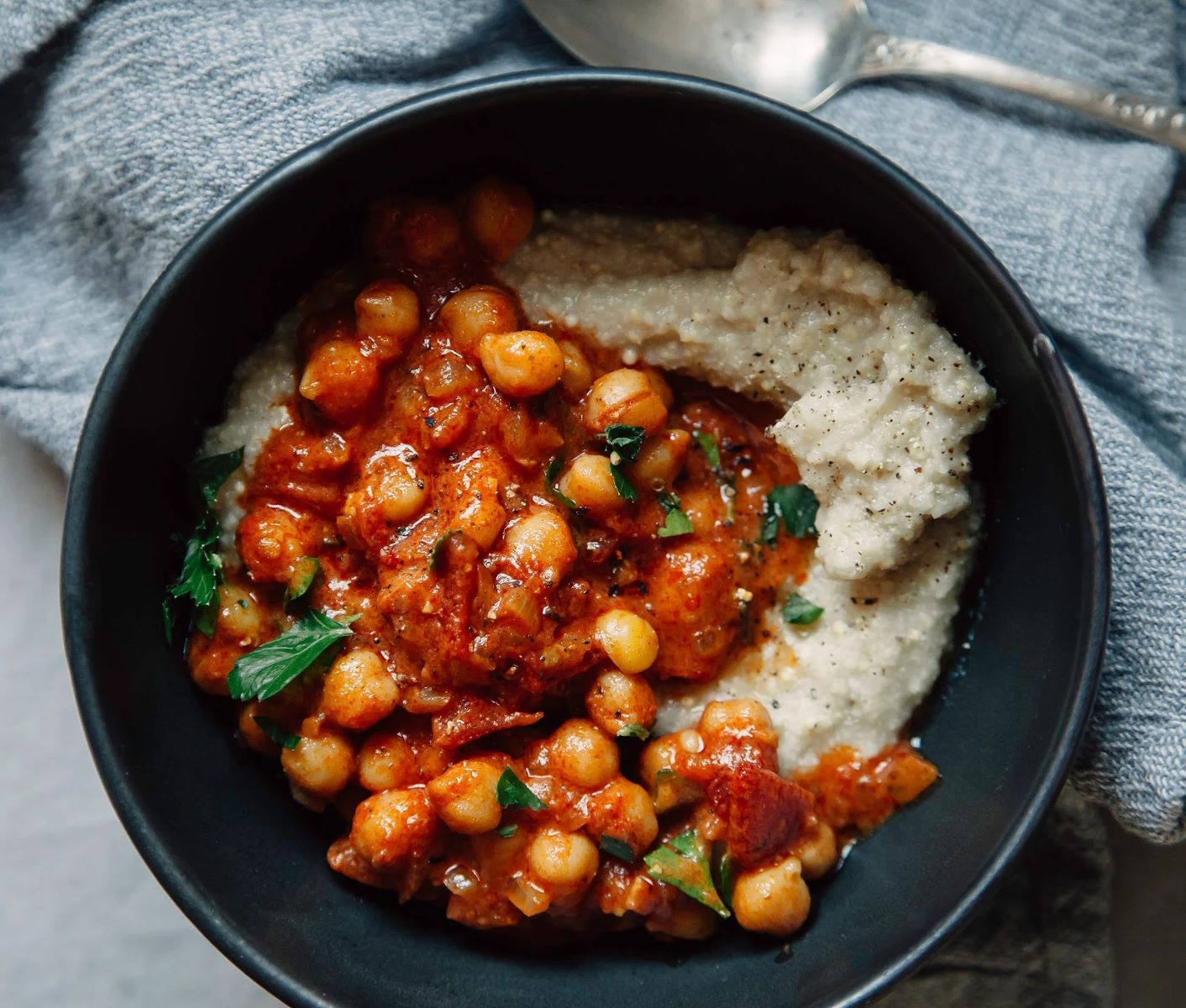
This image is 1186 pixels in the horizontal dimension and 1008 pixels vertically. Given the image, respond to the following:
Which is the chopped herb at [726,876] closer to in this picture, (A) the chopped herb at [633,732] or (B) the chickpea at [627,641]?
(A) the chopped herb at [633,732]

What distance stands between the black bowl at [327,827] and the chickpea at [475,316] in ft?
Result: 1.17

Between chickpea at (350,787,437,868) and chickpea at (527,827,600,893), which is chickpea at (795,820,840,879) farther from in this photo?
chickpea at (350,787,437,868)

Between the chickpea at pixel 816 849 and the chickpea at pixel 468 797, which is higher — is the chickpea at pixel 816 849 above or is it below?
below

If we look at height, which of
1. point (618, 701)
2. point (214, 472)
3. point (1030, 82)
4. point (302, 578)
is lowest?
point (618, 701)

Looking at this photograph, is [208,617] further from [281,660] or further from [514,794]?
[514,794]

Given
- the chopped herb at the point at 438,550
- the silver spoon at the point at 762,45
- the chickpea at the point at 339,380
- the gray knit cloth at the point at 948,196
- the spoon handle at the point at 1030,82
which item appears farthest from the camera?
the silver spoon at the point at 762,45

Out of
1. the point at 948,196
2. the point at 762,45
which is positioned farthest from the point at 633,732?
the point at 762,45

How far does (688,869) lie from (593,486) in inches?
41.1

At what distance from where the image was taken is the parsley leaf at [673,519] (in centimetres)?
322

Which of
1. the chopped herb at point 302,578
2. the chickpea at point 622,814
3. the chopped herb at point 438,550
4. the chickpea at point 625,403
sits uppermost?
the chickpea at point 625,403

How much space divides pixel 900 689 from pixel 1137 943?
1506 mm

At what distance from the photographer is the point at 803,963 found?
3180mm

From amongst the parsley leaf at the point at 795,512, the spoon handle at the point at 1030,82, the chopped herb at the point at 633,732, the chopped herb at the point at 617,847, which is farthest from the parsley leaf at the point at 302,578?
the spoon handle at the point at 1030,82

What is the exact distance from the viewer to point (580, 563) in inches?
126
